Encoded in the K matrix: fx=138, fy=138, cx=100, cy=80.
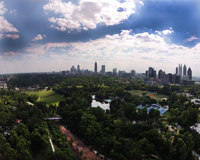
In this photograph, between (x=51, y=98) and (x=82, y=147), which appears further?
(x=51, y=98)

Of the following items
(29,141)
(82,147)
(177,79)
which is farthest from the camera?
(177,79)

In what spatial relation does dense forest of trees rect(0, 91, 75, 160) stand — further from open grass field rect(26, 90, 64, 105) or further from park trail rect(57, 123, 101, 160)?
open grass field rect(26, 90, 64, 105)

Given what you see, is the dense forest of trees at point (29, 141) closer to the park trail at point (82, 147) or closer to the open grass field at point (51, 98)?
the park trail at point (82, 147)

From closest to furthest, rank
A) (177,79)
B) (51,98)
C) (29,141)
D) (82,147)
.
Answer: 1. (29,141)
2. (82,147)
3. (51,98)
4. (177,79)

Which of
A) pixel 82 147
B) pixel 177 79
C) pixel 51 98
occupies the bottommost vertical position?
pixel 82 147

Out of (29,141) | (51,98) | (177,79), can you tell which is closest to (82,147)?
(29,141)

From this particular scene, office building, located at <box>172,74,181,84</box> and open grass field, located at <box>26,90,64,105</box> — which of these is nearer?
open grass field, located at <box>26,90,64,105</box>

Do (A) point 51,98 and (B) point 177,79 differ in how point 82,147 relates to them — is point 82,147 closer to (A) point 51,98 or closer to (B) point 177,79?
(A) point 51,98

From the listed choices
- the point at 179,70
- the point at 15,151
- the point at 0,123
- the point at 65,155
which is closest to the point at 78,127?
the point at 65,155

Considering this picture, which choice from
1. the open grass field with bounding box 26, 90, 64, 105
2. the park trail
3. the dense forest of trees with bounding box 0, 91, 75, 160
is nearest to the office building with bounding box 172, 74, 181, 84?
the open grass field with bounding box 26, 90, 64, 105

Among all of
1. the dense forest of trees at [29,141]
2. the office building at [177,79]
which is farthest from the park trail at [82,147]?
the office building at [177,79]

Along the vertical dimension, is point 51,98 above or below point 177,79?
below
